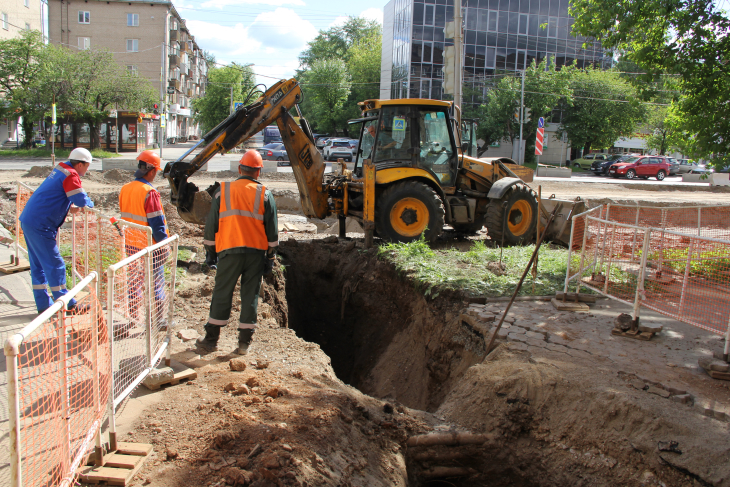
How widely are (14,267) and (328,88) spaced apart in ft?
147

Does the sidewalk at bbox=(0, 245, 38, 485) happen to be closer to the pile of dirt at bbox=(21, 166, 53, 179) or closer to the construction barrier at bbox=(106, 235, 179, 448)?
the construction barrier at bbox=(106, 235, 179, 448)

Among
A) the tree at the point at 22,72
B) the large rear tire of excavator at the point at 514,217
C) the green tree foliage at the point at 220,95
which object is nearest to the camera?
the large rear tire of excavator at the point at 514,217

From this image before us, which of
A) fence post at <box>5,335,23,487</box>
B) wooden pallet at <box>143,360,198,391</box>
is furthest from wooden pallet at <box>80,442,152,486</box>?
wooden pallet at <box>143,360,198,391</box>

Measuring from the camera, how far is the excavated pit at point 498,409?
12.6 ft

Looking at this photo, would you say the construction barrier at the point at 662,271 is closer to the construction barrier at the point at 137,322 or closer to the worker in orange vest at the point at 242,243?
the worker in orange vest at the point at 242,243

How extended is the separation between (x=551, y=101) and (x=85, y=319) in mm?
39551

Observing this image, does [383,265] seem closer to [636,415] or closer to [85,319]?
[636,415]

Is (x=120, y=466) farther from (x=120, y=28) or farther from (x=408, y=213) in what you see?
(x=120, y=28)

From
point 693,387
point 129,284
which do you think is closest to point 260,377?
point 129,284

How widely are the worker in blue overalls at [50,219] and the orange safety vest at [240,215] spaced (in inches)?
58.8

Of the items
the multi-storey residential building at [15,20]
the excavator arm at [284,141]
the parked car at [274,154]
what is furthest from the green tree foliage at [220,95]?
the excavator arm at [284,141]

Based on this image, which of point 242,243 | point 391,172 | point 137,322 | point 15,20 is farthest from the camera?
point 15,20

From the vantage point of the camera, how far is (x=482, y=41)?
4509 cm

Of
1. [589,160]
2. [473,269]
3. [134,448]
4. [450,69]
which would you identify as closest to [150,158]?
[134,448]
